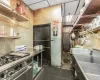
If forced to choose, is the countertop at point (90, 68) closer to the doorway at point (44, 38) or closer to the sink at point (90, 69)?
the sink at point (90, 69)

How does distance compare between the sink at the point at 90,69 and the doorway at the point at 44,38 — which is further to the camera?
the doorway at the point at 44,38

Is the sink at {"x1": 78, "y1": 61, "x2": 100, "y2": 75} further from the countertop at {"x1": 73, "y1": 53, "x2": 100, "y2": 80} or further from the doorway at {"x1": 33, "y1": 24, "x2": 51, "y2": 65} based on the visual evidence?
the doorway at {"x1": 33, "y1": 24, "x2": 51, "y2": 65}

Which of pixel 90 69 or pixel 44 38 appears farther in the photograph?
pixel 44 38

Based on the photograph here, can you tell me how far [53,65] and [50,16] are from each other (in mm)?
2196

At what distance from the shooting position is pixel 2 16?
1836mm

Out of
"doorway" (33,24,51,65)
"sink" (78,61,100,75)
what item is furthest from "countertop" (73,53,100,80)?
"doorway" (33,24,51,65)

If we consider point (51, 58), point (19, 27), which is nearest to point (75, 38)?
point (51, 58)

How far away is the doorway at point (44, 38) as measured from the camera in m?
3.37

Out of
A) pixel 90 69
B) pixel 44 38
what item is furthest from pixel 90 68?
pixel 44 38

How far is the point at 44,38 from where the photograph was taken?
347cm

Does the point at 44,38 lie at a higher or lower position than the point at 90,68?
higher

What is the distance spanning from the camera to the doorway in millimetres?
3369

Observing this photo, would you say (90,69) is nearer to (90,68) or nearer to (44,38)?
(90,68)

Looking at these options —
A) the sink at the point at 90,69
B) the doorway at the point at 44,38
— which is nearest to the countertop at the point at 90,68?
the sink at the point at 90,69
